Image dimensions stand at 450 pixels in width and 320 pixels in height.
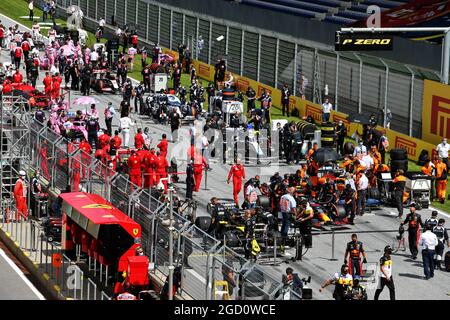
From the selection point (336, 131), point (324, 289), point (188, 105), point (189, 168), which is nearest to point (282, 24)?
point (188, 105)

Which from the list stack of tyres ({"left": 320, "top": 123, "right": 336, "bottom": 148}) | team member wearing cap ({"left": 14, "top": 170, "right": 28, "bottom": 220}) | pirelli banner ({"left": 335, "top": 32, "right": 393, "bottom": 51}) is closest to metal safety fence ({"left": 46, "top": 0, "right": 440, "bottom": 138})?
stack of tyres ({"left": 320, "top": 123, "right": 336, "bottom": 148})

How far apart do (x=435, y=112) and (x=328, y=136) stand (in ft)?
13.1

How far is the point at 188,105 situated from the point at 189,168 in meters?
12.8

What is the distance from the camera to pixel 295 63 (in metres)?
53.3

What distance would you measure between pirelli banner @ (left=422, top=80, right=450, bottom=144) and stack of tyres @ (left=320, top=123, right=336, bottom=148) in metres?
3.45

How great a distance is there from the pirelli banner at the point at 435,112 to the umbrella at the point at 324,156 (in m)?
7.29

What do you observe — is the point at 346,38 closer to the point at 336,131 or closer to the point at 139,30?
the point at 336,131

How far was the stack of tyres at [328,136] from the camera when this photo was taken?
4378 centimetres

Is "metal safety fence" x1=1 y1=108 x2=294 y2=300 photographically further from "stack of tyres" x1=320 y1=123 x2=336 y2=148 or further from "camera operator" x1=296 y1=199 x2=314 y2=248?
"stack of tyres" x1=320 y1=123 x2=336 y2=148

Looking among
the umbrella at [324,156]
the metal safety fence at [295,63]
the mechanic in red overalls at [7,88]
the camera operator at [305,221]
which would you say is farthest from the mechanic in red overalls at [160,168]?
the mechanic in red overalls at [7,88]

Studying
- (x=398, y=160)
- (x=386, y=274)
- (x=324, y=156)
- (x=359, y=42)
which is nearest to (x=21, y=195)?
(x=324, y=156)

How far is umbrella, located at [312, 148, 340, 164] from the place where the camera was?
124 feet

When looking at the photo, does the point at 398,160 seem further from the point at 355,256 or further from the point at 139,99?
the point at 139,99

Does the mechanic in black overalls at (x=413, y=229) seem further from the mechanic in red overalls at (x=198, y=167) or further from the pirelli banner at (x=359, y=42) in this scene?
the mechanic in red overalls at (x=198, y=167)
